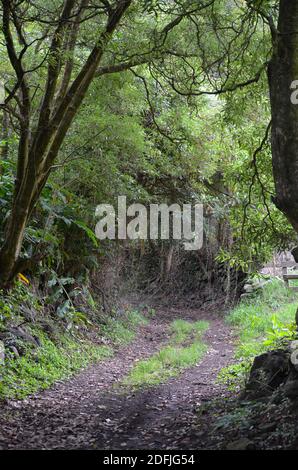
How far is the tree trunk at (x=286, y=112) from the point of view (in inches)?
176

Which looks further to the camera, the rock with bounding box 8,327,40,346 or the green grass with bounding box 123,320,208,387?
the green grass with bounding box 123,320,208,387

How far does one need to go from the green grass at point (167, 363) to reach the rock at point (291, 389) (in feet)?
9.39

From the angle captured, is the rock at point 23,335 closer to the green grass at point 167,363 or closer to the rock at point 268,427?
the green grass at point 167,363

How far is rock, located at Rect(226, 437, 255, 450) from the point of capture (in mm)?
4043

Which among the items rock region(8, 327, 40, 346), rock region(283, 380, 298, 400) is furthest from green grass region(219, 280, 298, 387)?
rock region(8, 327, 40, 346)

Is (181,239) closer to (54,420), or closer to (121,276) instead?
(121,276)

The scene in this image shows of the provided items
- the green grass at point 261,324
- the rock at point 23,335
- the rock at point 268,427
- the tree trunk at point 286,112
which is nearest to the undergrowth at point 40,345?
the rock at point 23,335

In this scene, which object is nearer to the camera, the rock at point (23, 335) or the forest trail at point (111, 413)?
the forest trail at point (111, 413)

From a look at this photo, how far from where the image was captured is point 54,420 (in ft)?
17.8

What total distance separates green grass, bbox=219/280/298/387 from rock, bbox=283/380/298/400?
1.82 m

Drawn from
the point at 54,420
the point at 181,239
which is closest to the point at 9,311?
the point at 54,420

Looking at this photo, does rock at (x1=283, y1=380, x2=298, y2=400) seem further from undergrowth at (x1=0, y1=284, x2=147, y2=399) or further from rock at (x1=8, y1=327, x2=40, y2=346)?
rock at (x1=8, y1=327, x2=40, y2=346)

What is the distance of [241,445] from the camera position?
4086mm

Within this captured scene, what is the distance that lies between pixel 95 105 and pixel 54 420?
5.63m
